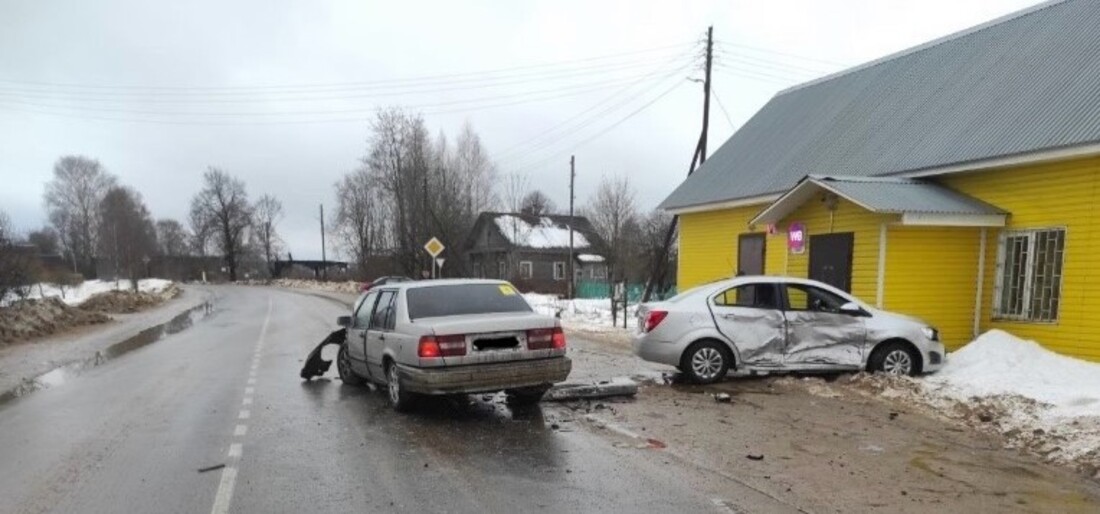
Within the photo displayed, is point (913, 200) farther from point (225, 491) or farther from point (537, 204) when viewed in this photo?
point (537, 204)

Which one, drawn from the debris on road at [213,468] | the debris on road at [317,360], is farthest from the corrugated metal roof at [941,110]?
the debris on road at [213,468]

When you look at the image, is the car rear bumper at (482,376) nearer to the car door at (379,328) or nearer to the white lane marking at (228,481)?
the car door at (379,328)

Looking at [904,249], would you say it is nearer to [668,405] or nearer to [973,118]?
[973,118]

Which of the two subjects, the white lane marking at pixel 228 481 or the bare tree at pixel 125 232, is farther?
the bare tree at pixel 125 232

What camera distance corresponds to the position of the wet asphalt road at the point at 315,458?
507cm

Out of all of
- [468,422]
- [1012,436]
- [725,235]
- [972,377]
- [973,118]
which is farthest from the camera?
[725,235]

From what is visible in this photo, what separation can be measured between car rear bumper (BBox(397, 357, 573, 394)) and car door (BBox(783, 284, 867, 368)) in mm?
3927

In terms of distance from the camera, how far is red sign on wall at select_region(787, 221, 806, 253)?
563 inches

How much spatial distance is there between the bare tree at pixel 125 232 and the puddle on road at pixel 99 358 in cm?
3298

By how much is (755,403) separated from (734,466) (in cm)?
289

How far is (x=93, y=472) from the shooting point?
19.3 feet

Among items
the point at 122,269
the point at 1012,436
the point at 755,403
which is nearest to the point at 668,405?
the point at 755,403

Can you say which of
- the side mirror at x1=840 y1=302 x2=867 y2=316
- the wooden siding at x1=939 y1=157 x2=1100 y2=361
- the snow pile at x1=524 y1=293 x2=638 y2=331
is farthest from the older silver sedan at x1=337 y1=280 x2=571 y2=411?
the snow pile at x1=524 y1=293 x2=638 y2=331

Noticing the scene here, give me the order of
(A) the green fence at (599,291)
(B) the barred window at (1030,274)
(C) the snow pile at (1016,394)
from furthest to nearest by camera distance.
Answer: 1. (A) the green fence at (599,291)
2. (B) the barred window at (1030,274)
3. (C) the snow pile at (1016,394)
